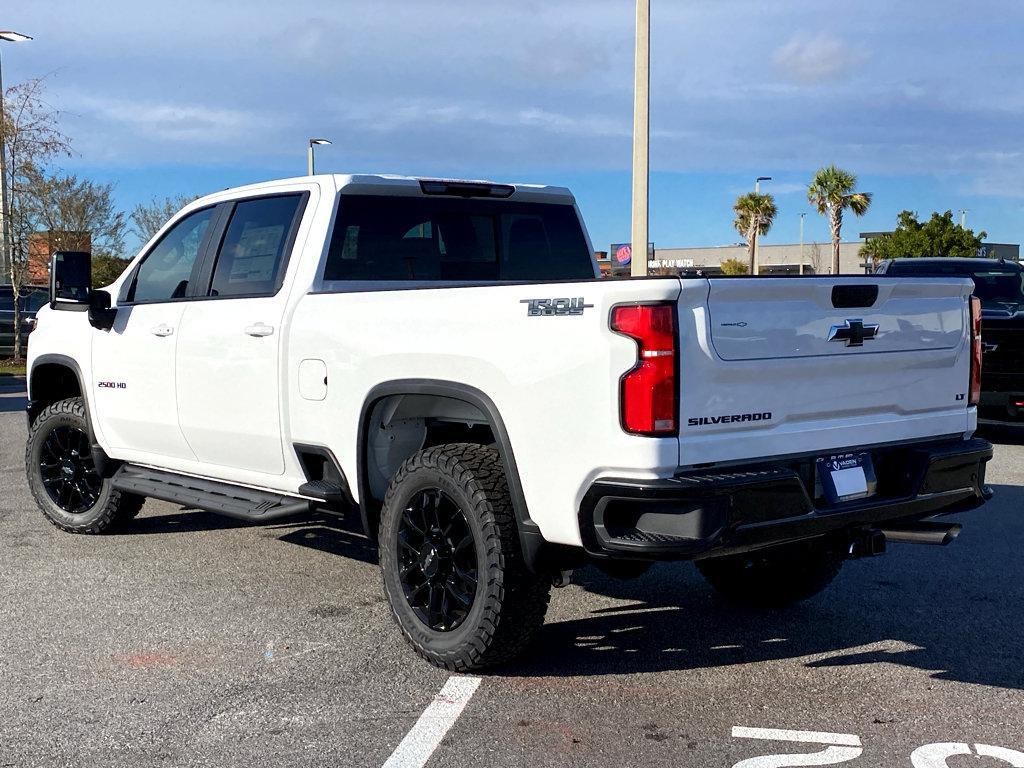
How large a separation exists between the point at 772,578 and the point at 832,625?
1.13 ft

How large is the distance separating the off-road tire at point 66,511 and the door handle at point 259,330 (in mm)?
1949

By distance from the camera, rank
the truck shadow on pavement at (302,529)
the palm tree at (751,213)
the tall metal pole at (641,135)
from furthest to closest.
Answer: the palm tree at (751,213), the tall metal pole at (641,135), the truck shadow on pavement at (302,529)

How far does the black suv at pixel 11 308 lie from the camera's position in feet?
75.3

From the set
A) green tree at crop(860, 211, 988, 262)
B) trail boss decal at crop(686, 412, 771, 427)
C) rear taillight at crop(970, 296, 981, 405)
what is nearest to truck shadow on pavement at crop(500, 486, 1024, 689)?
rear taillight at crop(970, 296, 981, 405)

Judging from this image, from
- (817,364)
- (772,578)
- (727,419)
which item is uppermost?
(817,364)

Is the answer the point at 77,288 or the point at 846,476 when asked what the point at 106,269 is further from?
the point at 846,476

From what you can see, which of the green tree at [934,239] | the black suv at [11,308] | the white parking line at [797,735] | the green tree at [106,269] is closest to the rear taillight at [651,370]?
the white parking line at [797,735]

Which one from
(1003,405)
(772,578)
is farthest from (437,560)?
(1003,405)

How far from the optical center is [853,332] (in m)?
4.25

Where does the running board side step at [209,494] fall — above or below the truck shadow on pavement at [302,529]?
above

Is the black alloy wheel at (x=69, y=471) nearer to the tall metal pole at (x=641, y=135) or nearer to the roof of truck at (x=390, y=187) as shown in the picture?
the roof of truck at (x=390, y=187)

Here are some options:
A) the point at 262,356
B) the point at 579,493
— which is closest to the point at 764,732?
the point at 579,493

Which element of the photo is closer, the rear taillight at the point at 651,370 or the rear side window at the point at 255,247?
the rear taillight at the point at 651,370

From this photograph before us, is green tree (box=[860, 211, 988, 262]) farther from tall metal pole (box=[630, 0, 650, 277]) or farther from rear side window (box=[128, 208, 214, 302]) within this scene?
rear side window (box=[128, 208, 214, 302])
